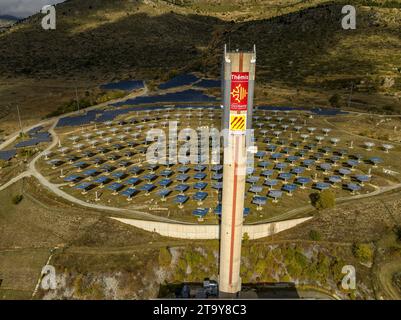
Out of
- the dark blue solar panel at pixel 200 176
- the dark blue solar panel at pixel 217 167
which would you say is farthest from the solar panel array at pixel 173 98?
the dark blue solar panel at pixel 200 176

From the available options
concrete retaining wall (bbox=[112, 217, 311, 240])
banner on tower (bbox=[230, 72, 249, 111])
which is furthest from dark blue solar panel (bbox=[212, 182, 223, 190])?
banner on tower (bbox=[230, 72, 249, 111])

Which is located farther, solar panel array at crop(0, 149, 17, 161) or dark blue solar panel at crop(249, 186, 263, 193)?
solar panel array at crop(0, 149, 17, 161)

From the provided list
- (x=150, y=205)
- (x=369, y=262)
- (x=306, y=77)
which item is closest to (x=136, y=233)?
(x=150, y=205)

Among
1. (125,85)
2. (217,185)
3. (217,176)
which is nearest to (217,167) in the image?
(217,176)

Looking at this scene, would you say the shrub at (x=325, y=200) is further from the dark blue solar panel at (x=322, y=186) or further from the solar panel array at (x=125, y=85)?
the solar panel array at (x=125, y=85)

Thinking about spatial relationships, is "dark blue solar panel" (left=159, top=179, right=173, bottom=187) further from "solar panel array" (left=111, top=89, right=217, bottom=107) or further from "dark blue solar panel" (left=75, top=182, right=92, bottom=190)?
"solar panel array" (left=111, top=89, right=217, bottom=107)
